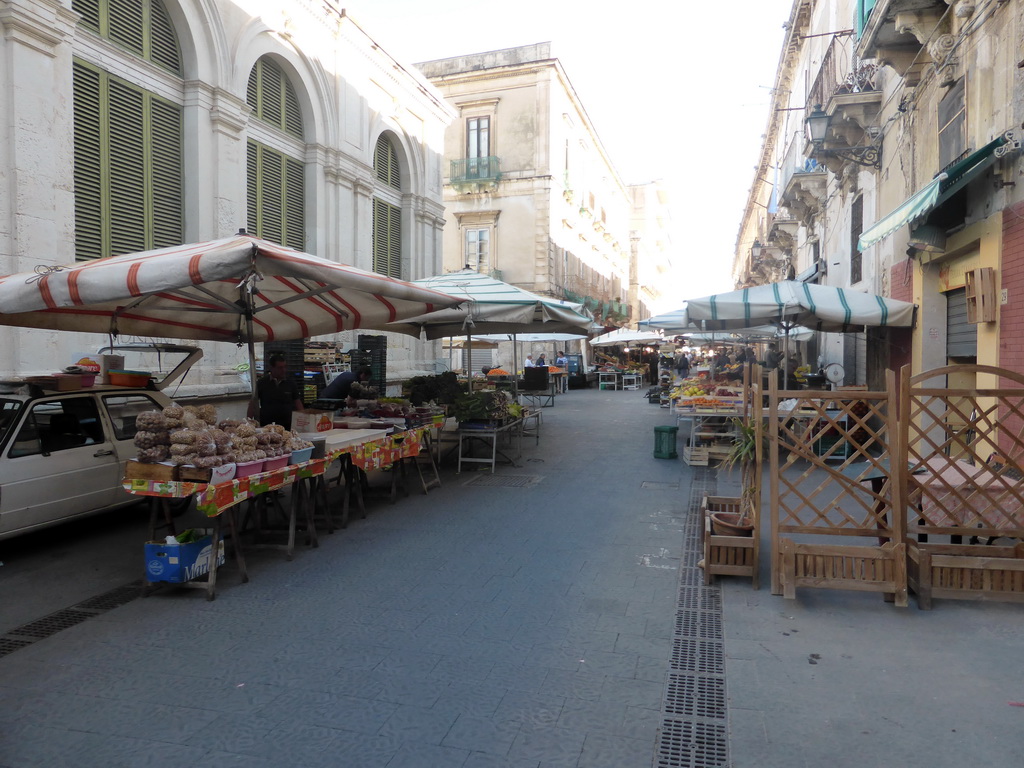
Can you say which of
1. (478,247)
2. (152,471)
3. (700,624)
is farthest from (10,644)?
(478,247)

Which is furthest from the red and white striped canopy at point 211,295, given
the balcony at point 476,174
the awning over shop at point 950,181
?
the balcony at point 476,174

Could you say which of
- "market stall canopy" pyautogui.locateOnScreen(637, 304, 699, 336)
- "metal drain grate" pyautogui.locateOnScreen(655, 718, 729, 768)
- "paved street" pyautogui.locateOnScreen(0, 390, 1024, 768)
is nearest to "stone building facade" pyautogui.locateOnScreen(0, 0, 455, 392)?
"paved street" pyautogui.locateOnScreen(0, 390, 1024, 768)

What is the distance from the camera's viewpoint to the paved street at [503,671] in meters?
3.16

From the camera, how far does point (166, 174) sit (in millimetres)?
10758

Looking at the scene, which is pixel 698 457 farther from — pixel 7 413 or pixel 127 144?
pixel 127 144

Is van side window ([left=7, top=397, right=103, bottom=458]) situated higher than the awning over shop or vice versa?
the awning over shop

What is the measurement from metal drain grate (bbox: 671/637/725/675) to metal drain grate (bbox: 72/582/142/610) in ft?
12.8

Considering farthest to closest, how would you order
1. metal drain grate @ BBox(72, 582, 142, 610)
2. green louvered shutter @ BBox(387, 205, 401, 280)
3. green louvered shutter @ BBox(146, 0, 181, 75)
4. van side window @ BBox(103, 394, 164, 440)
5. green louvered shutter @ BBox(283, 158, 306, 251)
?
green louvered shutter @ BBox(387, 205, 401, 280) < green louvered shutter @ BBox(283, 158, 306, 251) < green louvered shutter @ BBox(146, 0, 181, 75) < van side window @ BBox(103, 394, 164, 440) < metal drain grate @ BBox(72, 582, 142, 610)

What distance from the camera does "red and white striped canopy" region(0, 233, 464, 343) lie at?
5.02m

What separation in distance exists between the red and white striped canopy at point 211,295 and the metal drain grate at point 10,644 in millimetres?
2403

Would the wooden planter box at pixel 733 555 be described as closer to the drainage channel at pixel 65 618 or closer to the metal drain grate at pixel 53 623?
the drainage channel at pixel 65 618

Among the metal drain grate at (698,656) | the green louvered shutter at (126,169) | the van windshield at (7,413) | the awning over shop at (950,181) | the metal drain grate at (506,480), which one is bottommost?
the metal drain grate at (698,656)

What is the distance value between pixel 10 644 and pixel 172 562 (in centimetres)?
102

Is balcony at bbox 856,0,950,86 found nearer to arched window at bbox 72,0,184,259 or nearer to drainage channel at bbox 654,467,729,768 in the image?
drainage channel at bbox 654,467,729,768
